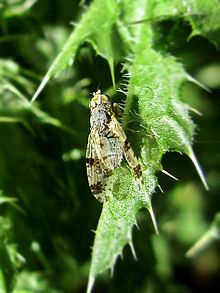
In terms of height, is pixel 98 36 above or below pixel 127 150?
above

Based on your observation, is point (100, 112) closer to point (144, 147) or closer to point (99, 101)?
point (99, 101)

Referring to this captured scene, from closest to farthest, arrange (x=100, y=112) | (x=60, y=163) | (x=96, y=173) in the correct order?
(x=96, y=173) < (x=100, y=112) < (x=60, y=163)

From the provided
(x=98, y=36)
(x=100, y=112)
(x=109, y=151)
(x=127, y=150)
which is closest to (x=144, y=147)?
(x=127, y=150)

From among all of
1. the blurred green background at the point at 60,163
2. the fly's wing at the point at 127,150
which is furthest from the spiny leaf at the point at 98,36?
the fly's wing at the point at 127,150

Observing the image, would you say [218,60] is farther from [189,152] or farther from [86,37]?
[189,152]

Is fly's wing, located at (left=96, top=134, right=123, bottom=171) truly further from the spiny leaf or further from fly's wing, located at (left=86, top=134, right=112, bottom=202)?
the spiny leaf

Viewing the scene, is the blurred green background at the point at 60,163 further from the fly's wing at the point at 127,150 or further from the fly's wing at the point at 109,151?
the fly's wing at the point at 127,150

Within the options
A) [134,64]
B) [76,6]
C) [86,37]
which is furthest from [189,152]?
[76,6]

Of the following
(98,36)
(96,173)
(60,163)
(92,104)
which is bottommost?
(60,163)
